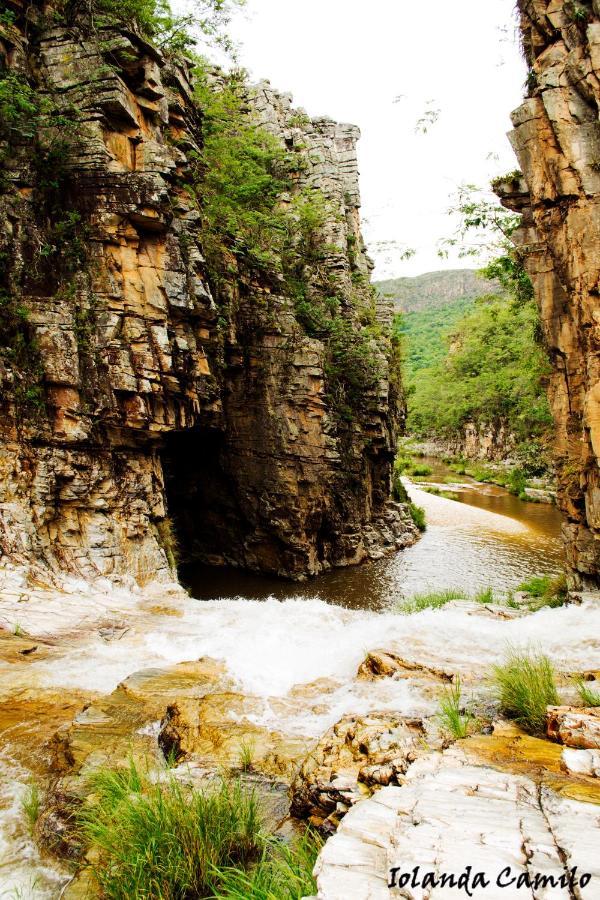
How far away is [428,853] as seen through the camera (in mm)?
2389

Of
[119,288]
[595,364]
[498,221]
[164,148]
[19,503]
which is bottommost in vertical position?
[19,503]

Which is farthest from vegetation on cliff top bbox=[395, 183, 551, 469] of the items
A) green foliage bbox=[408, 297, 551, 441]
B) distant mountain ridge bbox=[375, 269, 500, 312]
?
distant mountain ridge bbox=[375, 269, 500, 312]

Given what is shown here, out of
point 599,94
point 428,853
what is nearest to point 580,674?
point 428,853

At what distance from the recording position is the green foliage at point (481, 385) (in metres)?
46.1

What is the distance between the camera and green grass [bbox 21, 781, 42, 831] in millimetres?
3957

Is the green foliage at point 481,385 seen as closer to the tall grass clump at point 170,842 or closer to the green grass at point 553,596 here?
the green grass at point 553,596

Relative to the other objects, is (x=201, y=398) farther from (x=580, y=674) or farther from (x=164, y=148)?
(x=580, y=674)

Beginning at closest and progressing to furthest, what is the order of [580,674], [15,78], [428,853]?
[428,853], [580,674], [15,78]

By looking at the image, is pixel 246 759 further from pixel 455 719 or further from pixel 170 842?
pixel 455 719

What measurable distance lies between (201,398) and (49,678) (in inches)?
401

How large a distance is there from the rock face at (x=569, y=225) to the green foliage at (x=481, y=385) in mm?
26879

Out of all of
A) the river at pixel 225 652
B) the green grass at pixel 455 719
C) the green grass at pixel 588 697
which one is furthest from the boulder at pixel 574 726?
the river at pixel 225 652

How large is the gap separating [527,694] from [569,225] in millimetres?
9450

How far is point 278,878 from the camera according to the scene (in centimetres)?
278
